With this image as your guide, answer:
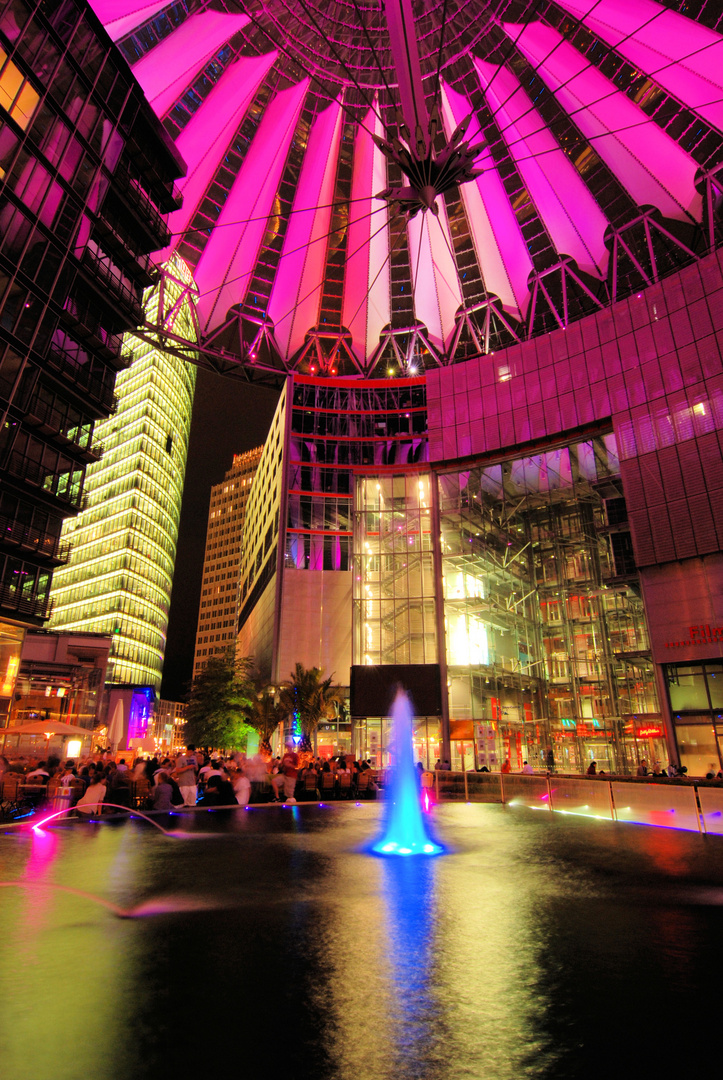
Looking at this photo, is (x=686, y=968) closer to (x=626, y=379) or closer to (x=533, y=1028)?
(x=533, y=1028)

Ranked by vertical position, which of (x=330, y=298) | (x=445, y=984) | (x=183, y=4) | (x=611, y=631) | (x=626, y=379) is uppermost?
(x=183, y=4)

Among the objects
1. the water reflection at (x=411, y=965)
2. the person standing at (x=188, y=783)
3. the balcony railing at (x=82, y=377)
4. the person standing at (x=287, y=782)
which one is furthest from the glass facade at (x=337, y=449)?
the water reflection at (x=411, y=965)

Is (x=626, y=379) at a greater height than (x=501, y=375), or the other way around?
(x=501, y=375)

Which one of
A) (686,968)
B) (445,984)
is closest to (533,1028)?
(445,984)

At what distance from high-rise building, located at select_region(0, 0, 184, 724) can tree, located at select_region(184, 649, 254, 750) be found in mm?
17338

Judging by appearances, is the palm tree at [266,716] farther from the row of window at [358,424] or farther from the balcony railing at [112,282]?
the balcony railing at [112,282]

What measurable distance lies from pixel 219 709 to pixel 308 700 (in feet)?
28.4

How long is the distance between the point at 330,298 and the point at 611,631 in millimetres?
33553

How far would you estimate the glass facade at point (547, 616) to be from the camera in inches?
1588

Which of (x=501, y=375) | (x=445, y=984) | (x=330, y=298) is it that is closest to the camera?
(x=445, y=984)

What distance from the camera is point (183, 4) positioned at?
32.8 m

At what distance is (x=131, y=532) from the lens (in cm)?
8962

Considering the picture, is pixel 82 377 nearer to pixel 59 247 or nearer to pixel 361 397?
pixel 59 247

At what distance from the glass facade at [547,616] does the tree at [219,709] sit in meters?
16.2
